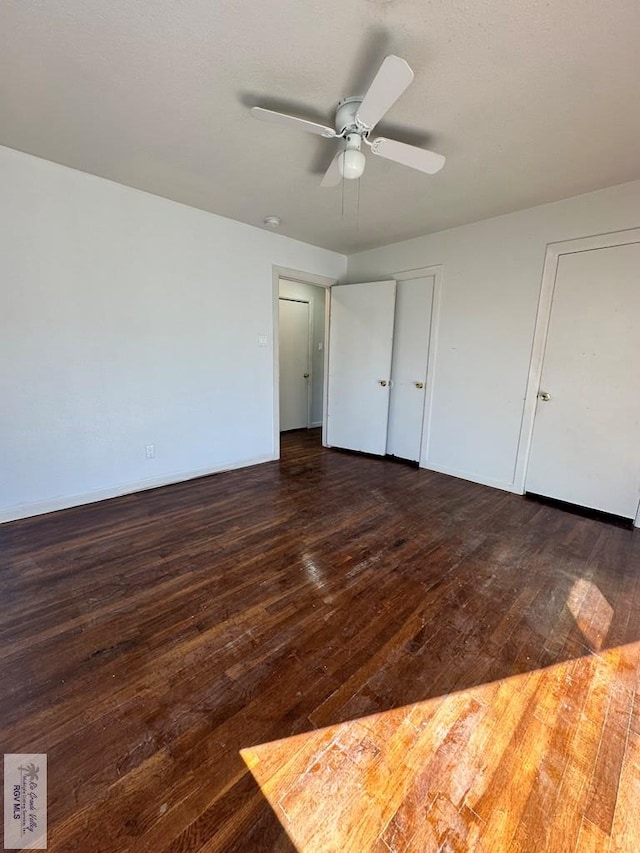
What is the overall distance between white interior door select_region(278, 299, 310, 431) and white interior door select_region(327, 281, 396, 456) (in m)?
0.99

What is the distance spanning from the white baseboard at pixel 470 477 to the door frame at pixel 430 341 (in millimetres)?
30

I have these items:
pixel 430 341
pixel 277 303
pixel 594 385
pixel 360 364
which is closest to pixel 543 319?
pixel 594 385

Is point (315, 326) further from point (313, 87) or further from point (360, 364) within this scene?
point (313, 87)

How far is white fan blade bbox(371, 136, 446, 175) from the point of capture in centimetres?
171

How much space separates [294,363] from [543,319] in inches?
132

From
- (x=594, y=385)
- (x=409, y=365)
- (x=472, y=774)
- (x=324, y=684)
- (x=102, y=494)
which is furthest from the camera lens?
(x=409, y=365)

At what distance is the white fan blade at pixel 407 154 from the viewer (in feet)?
5.60

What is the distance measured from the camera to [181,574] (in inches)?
78.3

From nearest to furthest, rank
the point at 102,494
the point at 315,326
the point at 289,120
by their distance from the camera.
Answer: the point at 289,120
the point at 102,494
the point at 315,326

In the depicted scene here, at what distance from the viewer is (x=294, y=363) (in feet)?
17.7

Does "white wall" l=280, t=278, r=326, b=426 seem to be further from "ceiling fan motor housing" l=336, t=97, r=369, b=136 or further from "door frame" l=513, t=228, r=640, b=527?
"ceiling fan motor housing" l=336, t=97, r=369, b=136

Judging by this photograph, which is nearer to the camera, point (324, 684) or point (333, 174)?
point (324, 684)

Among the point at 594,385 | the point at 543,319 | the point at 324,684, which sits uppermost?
the point at 543,319

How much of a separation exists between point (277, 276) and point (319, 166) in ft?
5.08
